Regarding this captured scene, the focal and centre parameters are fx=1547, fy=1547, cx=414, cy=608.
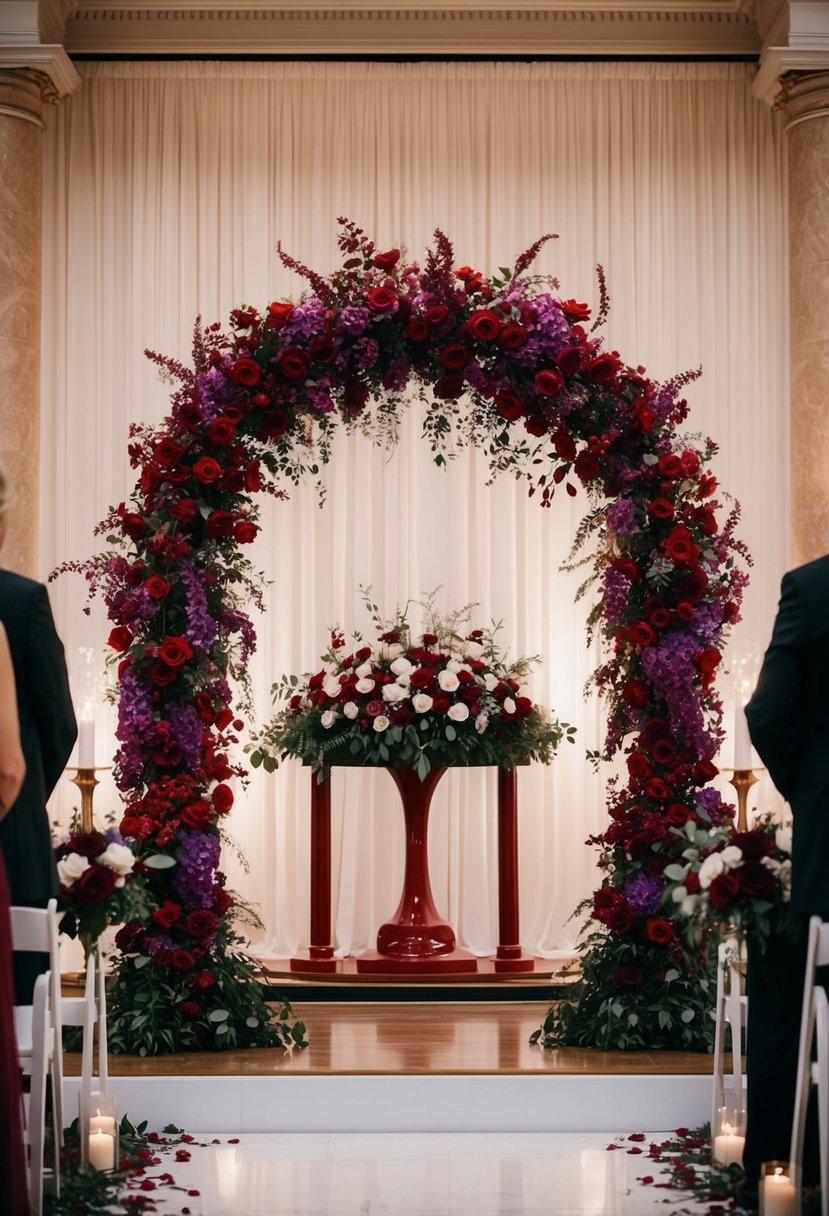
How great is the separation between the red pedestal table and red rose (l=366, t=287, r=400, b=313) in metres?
2.69

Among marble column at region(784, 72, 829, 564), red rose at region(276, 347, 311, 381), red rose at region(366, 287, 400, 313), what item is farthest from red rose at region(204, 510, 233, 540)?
marble column at region(784, 72, 829, 564)

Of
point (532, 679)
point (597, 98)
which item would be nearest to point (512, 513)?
point (532, 679)

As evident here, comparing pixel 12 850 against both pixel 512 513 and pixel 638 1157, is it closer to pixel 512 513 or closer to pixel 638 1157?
pixel 638 1157

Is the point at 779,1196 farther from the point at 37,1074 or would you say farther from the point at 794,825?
the point at 37,1074

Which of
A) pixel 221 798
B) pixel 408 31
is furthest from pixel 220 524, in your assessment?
pixel 408 31

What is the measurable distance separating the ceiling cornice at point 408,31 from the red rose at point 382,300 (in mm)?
3383

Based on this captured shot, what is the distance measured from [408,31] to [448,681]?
13.3 ft

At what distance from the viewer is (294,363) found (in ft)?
21.4

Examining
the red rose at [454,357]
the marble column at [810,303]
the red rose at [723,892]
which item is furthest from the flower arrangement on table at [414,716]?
the red rose at [723,892]

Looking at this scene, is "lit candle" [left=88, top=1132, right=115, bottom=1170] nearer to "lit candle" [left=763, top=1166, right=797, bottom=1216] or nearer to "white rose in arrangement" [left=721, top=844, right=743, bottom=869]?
"lit candle" [left=763, top=1166, right=797, bottom=1216]

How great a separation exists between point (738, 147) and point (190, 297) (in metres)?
3.51

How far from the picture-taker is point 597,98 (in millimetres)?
9555

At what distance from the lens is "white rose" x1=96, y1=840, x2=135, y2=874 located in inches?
201

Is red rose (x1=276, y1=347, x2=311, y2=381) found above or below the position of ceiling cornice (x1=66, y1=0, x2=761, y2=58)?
below
